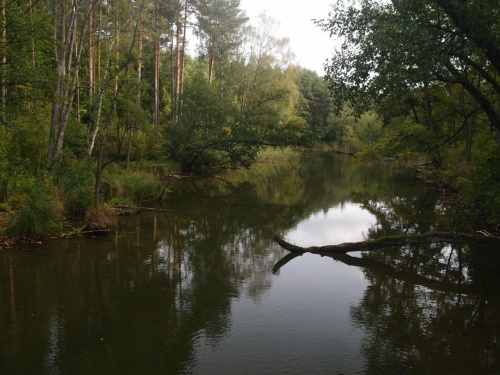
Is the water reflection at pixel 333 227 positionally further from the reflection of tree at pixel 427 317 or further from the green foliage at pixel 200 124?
the green foliage at pixel 200 124

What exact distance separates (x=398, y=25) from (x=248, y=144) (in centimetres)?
1455

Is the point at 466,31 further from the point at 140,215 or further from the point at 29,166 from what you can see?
the point at 29,166

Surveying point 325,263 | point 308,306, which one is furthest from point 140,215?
point 308,306

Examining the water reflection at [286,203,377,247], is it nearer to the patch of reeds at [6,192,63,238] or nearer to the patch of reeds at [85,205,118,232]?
the patch of reeds at [85,205,118,232]

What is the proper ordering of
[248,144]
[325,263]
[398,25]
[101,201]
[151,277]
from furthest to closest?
[248,144] < [101,201] < [325,263] < [151,277] < [398,25]

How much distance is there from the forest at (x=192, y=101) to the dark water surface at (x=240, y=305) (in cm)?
166

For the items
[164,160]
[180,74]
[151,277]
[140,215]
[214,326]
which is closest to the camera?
[214,326]

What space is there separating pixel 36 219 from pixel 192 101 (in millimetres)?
15764

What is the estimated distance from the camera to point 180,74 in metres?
28.3

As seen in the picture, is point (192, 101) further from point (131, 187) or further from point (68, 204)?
point (68, 204)

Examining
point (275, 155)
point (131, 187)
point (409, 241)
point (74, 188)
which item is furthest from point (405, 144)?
point (275, 155)

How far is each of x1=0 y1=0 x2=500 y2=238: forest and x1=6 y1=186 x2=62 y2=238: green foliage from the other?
3 centimetres

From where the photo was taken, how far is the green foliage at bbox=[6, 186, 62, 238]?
9.27m

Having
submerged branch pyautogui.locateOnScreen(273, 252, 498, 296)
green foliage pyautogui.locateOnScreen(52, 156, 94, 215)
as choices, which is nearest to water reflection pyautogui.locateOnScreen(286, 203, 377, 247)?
submerged branch pyautogui.locateOnScreen(273, 252, 498, 296)
